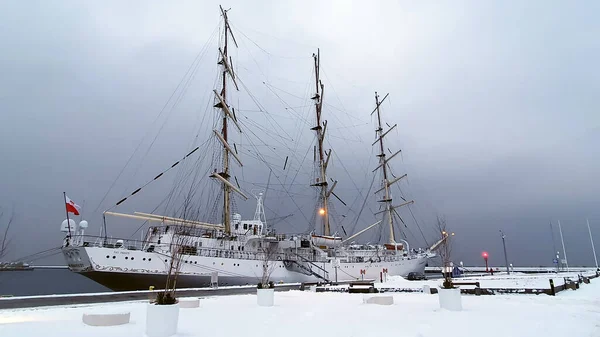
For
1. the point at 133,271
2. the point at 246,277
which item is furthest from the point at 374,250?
the point at 133,271

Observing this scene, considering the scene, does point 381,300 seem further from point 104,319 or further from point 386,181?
point 386,181

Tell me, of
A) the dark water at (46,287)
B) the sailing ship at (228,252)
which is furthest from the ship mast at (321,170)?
the dark water at (46,287)

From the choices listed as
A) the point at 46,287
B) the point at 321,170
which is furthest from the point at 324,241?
the point at 46,287

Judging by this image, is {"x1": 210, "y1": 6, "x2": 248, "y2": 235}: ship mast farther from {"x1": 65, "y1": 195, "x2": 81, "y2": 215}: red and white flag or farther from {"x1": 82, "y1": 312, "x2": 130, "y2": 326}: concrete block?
{"x1": 82, "y1": 312, "x2": 130, "y2": 326}: concrete block

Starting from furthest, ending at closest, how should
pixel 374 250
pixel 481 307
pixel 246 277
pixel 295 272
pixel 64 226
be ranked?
1. pixel 374 250
2. pixel 295 272
3. pixel 246 277
4. pixel 64 226
5. pixel 481 307

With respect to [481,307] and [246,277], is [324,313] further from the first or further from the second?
[246,277]

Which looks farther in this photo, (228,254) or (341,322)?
(228,254)

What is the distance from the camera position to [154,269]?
26812 mm

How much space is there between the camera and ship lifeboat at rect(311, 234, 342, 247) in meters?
42.5

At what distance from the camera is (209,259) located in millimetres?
30438

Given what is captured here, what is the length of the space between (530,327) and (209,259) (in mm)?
26972

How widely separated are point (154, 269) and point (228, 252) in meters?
7.93

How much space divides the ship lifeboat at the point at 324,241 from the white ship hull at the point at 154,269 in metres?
3.26

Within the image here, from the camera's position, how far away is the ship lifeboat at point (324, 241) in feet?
140
